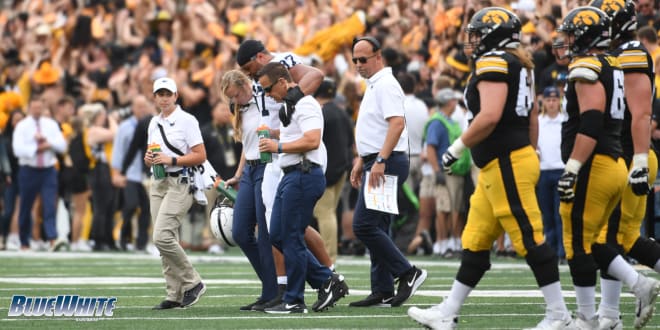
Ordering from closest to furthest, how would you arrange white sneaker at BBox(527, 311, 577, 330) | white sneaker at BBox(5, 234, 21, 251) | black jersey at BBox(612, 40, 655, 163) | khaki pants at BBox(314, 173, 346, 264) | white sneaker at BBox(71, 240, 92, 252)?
1. white sneaker at BBox(527, 311, 577, 330)
2. black jersey at BBox(612, 40, 655, 163)
3. khaki pants at BBox(314, 173, 346, 264)
4. white sneaker at BBox(71, 240, 92, 252)
5. white sneaker at BBox(5, 234, 21, 251)

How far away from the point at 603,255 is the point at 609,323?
422 millimetres

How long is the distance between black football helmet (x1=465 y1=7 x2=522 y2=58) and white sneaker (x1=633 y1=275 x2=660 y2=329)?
1.69m

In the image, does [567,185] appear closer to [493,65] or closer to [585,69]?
[585,69]

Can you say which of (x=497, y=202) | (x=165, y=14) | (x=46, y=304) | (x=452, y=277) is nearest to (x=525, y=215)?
(x=497, y=202)

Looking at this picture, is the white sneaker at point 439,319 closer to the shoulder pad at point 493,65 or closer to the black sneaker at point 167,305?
the shoulder pad at point 493,65

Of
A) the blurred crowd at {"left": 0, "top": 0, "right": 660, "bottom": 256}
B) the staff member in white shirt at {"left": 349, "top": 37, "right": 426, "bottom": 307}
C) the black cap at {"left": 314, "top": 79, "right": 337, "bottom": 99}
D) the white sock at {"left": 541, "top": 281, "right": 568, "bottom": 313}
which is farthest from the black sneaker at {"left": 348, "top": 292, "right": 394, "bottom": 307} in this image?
the blurred crowd at {"left": 0, "top": 0, "right": 660, "bottom": 256}

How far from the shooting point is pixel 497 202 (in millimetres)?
8594

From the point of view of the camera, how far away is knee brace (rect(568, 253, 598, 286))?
29.0 ft

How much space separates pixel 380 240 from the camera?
11.1m

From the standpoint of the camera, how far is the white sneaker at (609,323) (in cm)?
898

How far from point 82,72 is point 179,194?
51.8 ft

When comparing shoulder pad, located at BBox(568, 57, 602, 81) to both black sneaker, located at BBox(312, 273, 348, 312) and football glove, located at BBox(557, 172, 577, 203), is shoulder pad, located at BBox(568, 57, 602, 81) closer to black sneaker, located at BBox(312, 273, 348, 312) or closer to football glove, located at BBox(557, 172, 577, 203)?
football glove, located at BBox(557, 172, 577, 203)

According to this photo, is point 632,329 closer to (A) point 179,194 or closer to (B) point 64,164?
(A) point 179,194

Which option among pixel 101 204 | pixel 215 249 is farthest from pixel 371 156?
pixel 101 204
